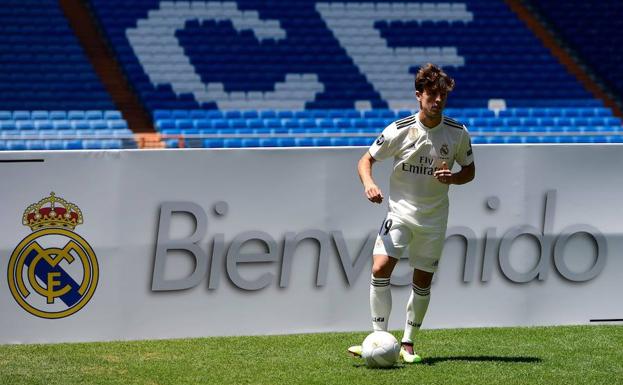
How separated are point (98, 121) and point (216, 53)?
3681 mm

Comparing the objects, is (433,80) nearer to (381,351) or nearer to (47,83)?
(381,351)

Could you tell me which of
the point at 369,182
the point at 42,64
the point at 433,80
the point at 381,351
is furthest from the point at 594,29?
the point at 381,351

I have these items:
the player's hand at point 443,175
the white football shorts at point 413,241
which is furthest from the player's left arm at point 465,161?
the white football shorts at point 413,241

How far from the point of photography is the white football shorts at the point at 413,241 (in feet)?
20.5

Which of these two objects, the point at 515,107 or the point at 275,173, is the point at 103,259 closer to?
the point at 275,173

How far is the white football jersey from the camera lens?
20.7ft

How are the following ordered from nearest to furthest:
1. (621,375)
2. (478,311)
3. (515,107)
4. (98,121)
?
(621,375)
(478,311)
(98,121)
(515,107)

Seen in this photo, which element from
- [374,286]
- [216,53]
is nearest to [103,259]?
[374,286]

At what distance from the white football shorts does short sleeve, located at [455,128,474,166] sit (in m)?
0.35

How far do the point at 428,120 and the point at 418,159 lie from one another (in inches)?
9.3

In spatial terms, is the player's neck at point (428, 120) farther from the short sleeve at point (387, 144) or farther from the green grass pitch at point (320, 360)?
the green grass pitch at point (320, 360)

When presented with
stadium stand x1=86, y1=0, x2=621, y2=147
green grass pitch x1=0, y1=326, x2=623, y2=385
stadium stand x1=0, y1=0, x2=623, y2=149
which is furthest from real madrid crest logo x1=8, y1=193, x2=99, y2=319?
stadium stand x1=86, y1=0, x2=621, y2=147

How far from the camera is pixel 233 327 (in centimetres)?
727

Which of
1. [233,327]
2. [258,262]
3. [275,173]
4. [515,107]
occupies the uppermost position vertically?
[515,107]
